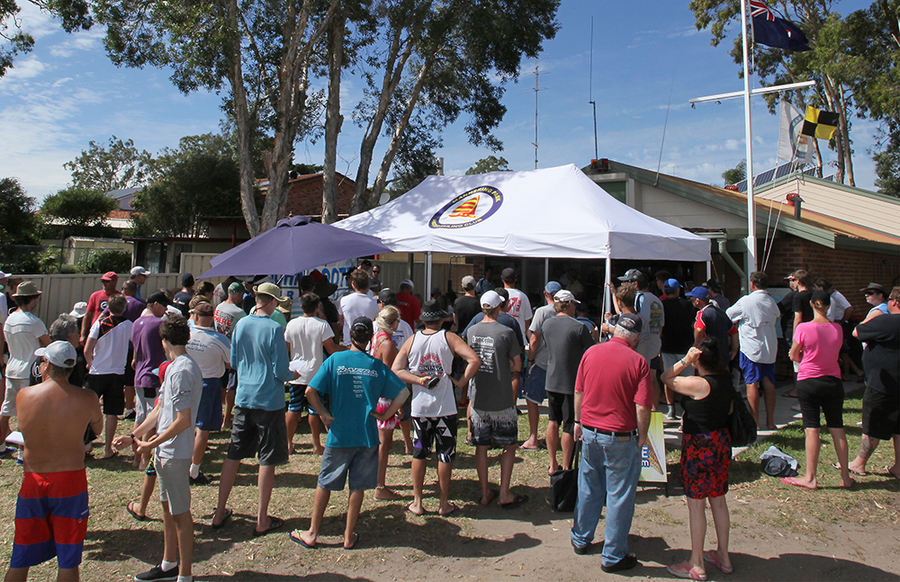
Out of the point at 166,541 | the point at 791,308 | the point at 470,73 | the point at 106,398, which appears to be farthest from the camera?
the point at 470,73

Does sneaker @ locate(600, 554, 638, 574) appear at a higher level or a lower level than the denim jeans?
lower

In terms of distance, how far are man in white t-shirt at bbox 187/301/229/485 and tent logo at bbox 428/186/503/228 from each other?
4.75 metres

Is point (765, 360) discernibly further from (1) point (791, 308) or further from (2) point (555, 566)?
(2) point (555, 566)

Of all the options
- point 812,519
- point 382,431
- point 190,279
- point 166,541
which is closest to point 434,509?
point 382,431

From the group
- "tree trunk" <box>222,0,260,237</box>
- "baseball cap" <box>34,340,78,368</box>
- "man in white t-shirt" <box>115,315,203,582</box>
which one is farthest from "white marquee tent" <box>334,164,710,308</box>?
"baseball cap" <box>34,340,78,368</box>

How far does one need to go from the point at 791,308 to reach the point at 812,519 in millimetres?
3541

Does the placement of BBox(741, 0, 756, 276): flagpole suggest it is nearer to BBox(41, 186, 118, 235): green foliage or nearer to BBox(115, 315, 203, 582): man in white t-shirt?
BBox(115, 315, 203, 582): man in white t-shirt

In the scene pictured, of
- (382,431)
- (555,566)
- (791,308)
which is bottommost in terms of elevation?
(555,566)

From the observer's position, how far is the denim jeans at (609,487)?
369 cm

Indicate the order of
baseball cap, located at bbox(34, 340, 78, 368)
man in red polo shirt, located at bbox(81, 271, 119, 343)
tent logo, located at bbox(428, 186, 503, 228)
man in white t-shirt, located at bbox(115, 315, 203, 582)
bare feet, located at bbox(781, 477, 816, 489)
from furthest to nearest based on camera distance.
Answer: tent logo, located at bbox(428, 186, 503, 228)
man in red polo shirt, located at bbox(81, 271, 119, 343)
bare feet, located at bbox(781, 477, 816, 489)
man in white t-shirt, located at bbox(115, 315, 203, 582)
baseball cap, located at bbox(34, 340, 78, 368)

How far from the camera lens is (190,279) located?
7.94 meters

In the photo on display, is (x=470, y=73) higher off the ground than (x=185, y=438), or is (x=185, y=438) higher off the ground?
(x=470, y=73)

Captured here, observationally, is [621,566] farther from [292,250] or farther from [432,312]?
[292,250]

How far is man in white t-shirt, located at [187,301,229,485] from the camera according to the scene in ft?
16.2
